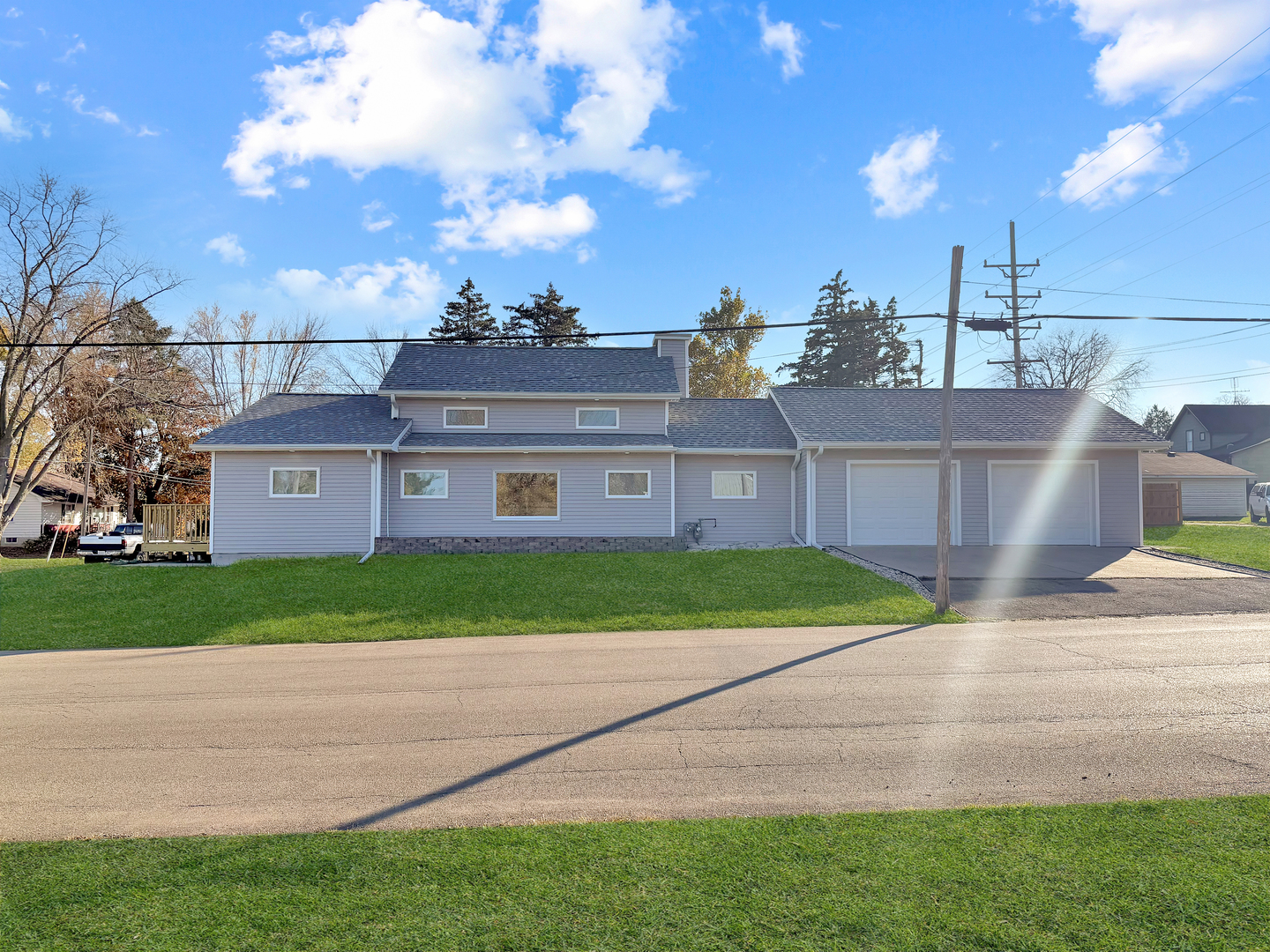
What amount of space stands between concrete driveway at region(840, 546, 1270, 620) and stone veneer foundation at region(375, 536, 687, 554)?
521 cm

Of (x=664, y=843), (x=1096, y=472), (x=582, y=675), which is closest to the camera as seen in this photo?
(x=664, y=843)

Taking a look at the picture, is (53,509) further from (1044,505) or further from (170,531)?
(1044,505)

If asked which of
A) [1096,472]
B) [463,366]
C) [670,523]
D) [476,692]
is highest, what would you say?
[463,366]

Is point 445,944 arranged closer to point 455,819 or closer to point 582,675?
point 455,819

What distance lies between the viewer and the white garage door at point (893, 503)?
20.1 metres

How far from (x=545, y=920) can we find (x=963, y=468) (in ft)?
63.7

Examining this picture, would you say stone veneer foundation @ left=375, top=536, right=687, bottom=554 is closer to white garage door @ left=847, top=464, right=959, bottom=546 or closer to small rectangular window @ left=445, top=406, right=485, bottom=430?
small rectangular window @ left=445, top=406, right=485, bottom=430

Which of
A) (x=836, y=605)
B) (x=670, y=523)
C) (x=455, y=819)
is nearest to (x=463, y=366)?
(x=670, y=523)

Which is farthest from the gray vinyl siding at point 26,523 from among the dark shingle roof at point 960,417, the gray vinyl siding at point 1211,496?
the gray vinyl siding at point 1211,496

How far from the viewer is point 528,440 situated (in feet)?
69.5

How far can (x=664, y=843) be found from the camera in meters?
4.21

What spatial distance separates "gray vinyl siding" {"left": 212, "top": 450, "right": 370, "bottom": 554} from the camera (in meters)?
20.0

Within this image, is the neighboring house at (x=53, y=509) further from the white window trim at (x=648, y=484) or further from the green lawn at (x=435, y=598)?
the white window trim at (x=648, y=484)

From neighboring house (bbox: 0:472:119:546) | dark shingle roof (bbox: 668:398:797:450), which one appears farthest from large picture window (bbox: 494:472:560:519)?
neighboring house (bbox: 0:472:119:546)
